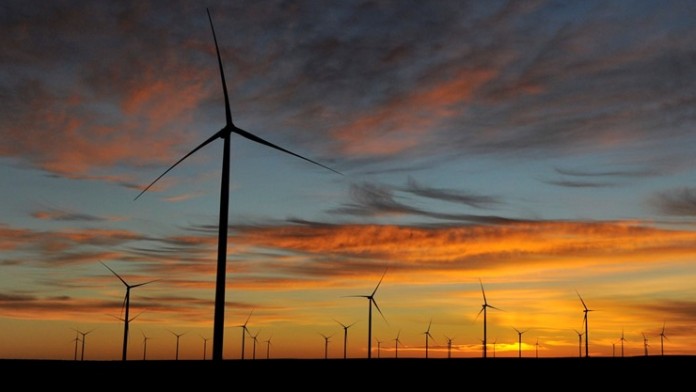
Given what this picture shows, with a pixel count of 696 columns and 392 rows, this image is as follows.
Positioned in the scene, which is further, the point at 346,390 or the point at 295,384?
the point at 295,384

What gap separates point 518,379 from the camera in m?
93.3

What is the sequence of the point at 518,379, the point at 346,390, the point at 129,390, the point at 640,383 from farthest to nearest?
1. the point at 518,379
2. the point at 640,383
3. the point at 346,390
4. the point at 129,390

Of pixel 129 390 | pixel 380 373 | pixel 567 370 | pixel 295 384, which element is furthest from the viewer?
pixel 567 370

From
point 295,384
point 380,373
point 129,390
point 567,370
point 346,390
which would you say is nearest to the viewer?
point 129,390

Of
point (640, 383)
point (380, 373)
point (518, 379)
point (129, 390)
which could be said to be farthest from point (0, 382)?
point (640, 383)

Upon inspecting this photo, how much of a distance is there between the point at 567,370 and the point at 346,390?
4692cm

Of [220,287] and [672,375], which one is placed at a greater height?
[220,287]

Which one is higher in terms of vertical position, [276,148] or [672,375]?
[276,148]

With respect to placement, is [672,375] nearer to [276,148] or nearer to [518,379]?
[518,379]

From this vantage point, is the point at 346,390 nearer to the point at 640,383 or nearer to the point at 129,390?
the point at 129,390

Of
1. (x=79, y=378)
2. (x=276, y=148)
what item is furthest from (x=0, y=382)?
(x=276, y=148)

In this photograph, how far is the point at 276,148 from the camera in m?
74.6

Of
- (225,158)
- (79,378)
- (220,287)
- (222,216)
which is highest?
(225,158)

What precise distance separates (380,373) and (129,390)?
40886mm
